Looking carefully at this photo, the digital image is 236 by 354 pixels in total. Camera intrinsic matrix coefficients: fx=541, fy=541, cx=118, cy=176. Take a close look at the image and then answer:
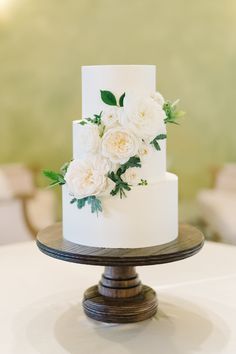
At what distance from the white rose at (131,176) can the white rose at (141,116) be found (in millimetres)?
99

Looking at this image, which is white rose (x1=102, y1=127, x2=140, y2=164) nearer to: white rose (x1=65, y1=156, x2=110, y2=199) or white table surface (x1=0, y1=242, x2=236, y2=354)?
white rose (x1=65, y1=156, x2=110, y2=199)

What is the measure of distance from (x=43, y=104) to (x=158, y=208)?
10.5 ft

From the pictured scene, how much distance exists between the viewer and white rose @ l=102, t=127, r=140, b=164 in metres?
1.43

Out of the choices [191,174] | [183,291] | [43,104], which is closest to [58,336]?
[183,291]

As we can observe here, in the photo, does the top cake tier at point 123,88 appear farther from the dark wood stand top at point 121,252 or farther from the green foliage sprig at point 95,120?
the dark wood stand top at point 121,252

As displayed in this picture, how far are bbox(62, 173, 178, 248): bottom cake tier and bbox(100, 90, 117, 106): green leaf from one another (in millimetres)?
244

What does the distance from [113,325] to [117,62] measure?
3.51m

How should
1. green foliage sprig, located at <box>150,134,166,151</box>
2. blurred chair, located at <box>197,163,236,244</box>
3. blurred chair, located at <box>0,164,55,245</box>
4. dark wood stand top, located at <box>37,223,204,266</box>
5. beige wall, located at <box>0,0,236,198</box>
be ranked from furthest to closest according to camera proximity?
1. beige wall, located at <box>0,0,236,198</box>
2. blurred chair, located at <box>197,163,236,244</box>
3. blurred chair, located at <box>0,164,55,245</box>
4. green foliage sprig, located at <box>150,134,166,151</box>
5. dark wood stand top, located at <box>37,223,204,266</box>

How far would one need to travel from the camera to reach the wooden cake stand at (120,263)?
55.8 inches

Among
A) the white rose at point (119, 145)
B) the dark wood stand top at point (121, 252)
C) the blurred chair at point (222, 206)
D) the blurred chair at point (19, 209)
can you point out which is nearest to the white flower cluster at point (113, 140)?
the white rose at point (119, 145)

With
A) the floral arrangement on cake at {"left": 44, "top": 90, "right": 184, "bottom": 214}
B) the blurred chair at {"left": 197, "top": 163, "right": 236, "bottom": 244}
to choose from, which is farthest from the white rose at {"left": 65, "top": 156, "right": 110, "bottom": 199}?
the blurred chair at {"left": 197, "top": 163, "right": 236, "bottom": 244}

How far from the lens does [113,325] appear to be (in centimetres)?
158

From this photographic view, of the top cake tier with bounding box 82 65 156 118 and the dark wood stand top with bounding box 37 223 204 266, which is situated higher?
the top cake tier with bounding box 82 65 156 118

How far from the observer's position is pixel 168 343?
148 cm
